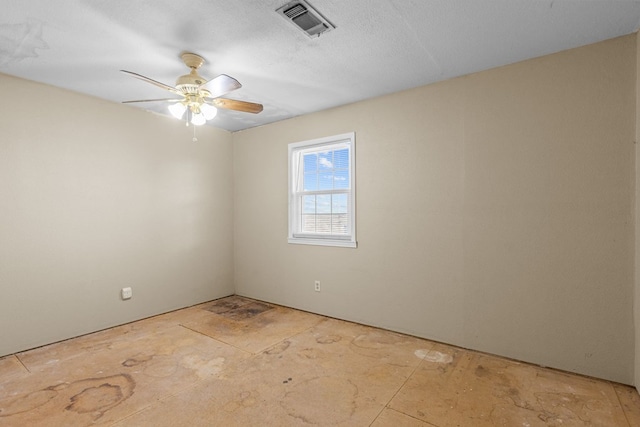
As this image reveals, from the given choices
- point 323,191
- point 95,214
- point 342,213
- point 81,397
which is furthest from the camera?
point 323,191

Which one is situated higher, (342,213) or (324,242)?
(342,213)

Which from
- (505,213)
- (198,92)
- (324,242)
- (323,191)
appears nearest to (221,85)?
(198,92)

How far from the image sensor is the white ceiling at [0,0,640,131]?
188cm

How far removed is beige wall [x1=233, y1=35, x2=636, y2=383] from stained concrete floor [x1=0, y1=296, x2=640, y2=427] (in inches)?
11.8

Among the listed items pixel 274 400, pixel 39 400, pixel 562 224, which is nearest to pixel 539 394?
pixel 562 224

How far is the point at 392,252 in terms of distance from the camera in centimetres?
323

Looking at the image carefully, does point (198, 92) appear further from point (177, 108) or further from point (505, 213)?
point (505, 213)

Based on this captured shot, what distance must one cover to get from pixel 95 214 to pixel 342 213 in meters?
2.71

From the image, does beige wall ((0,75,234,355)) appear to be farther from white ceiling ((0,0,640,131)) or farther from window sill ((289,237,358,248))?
window sill ((289,237,358,248))

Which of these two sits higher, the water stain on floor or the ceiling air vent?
the ceiling air vent

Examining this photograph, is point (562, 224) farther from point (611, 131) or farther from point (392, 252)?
point (392, 252)

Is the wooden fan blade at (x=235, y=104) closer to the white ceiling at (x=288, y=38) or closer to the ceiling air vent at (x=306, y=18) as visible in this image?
the white ceiling at (x=288, y=38)

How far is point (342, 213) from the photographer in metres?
3.71

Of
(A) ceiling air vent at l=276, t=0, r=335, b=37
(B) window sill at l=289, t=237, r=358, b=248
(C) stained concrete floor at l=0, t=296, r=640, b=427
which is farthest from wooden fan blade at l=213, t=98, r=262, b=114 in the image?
(C) stained concrete floor at l=0, t=296, r=640, b=427
